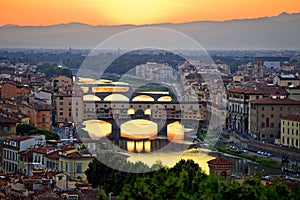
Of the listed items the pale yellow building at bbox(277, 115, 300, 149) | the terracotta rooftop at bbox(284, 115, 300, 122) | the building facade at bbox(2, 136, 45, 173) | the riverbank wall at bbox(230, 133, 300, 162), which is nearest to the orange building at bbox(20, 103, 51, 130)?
the riverbank wall at bbox(230, 133, 300, 162)

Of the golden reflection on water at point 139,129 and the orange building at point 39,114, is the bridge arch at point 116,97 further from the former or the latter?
the orange building at point 39,114

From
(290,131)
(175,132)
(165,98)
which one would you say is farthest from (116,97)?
(290,131)

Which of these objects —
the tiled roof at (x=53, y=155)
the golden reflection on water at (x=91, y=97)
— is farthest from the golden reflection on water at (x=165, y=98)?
the tiled roof at (x=53, y=155)

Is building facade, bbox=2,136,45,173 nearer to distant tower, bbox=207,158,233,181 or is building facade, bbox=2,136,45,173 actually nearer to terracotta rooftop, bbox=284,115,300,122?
distant tower, bbox=207,158,233,181

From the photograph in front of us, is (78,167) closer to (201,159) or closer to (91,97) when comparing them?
(201,159)

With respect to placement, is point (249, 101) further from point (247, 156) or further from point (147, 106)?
point (147, 106)

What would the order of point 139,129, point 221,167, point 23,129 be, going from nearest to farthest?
point 221,167
point 23,129
point 139,129

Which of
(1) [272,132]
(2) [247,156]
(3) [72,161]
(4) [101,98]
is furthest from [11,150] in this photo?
(4) [101,98]

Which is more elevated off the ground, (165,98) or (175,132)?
(165,98)
